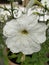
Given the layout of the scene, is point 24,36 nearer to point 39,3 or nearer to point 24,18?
point 24,18

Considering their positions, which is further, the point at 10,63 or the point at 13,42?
the point at 10,63

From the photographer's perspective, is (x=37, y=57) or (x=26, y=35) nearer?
(x=26, y=35)

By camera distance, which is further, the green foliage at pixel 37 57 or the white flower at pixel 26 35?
the green foliage at pixel 37 57

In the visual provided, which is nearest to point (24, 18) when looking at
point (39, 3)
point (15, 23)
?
point (15, 23)

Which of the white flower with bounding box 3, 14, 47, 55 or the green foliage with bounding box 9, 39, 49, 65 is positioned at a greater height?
the white flower with bounding box 3, 14, 47, 55

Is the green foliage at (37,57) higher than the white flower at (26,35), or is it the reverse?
the white flower at (26,35)

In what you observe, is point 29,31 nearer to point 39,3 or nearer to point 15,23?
point 15,23

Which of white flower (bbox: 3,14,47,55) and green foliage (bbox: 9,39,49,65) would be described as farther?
green foliage (bbox: 9,39,49,65)

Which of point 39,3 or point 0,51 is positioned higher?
point 39,3
